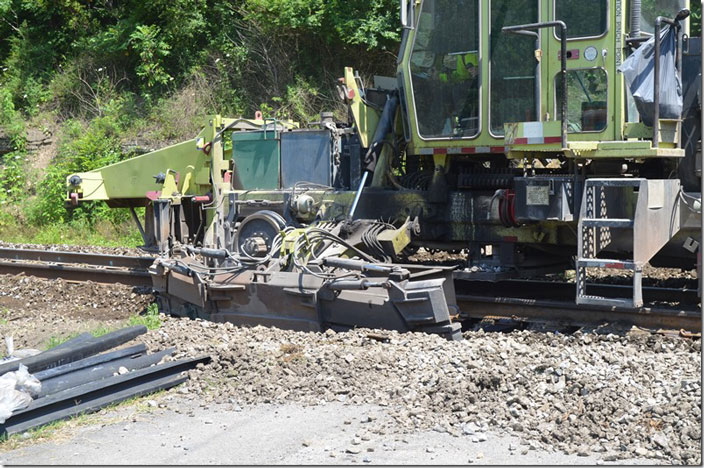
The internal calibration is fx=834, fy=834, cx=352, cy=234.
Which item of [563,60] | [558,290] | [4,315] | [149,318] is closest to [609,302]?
[563,60]

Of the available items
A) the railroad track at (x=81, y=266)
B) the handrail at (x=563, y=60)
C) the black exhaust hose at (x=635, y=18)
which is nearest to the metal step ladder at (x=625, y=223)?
the handrail at (x=563, y=60)

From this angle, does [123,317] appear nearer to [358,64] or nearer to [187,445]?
[187,445]

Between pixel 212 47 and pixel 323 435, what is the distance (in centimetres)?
1776

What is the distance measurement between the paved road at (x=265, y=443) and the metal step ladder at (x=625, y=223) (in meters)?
2.44

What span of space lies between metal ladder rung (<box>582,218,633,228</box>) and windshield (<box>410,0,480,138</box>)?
1.81 metres

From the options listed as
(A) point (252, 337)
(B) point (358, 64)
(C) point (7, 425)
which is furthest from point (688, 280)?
Result: (B) point (358, 64)

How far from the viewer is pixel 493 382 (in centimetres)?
579

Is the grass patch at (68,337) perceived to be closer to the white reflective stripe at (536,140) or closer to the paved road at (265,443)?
the paved road at (265,443)

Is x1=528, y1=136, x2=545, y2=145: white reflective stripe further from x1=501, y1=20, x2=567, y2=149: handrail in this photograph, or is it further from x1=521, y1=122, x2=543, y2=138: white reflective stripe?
x1=501, y1=20, x2=567, y2=149: handrail

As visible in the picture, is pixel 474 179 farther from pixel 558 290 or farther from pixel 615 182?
pixel 615 182

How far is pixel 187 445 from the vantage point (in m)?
5.13

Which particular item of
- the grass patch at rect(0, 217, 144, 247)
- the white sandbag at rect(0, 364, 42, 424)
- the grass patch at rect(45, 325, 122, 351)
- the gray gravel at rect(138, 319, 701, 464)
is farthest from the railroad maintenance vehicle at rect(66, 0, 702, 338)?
the grass patch at rect(0, 217, 144, 247)

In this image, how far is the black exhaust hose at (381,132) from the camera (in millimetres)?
9562

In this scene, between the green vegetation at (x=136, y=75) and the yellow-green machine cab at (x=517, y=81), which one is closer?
the yellow-green machine cab at (x=517, y=81)
